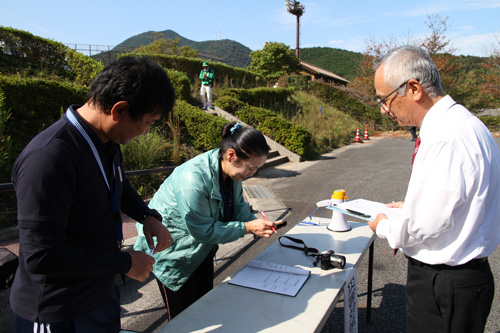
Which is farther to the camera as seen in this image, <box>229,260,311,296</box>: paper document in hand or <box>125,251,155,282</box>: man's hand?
<box>229,260,311,296</box>: paper document in hand

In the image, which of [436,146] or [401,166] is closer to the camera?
[436,146]

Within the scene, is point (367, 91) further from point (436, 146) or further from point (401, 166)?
point (436, 146)

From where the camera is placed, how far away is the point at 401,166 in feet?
33.6

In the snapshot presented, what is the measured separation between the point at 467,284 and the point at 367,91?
1054 inches

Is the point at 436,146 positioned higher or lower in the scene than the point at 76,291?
higher

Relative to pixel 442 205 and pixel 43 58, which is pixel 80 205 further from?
pixel 43 58

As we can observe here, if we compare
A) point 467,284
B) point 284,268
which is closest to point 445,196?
point 467,284

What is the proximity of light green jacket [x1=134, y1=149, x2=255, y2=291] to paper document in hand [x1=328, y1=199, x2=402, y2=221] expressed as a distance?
2.64 feet

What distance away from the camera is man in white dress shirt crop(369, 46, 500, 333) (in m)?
1.33

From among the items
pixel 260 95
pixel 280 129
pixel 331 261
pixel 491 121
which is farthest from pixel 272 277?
pixel 491 121

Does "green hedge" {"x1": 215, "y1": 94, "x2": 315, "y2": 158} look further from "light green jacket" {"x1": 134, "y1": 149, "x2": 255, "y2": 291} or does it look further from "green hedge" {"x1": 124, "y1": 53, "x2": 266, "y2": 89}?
"light green jacket" {"x1": 134, "y1": 149, "x2": 255, "y2": 291}

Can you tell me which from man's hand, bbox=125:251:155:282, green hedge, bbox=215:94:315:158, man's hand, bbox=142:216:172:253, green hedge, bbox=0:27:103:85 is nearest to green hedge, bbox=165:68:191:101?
green hedge, bbox=215:94:315:158

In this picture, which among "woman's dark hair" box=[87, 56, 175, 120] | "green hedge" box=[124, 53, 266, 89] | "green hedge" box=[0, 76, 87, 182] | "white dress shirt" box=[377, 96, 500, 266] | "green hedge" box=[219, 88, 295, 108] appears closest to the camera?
"woman's dark hair" box=[87, 56, 175, 120]

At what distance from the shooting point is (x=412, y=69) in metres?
1.54
